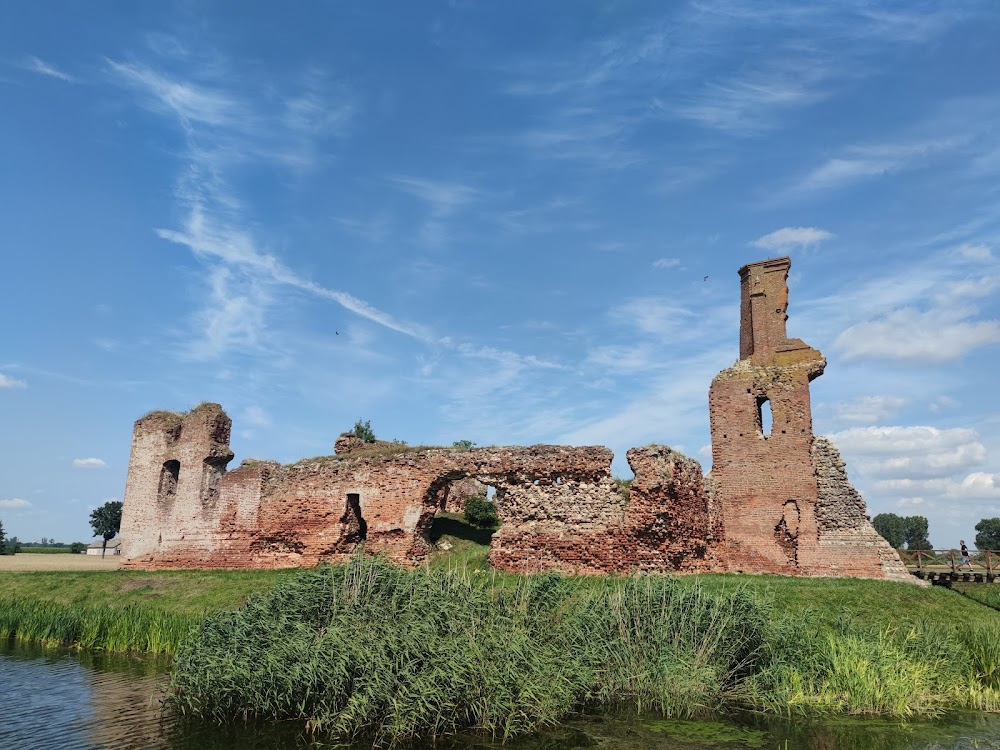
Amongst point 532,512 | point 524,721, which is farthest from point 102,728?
point 532,512

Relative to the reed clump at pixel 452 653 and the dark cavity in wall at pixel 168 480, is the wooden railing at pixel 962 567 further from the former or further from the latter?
the dark cavity in wall at pixel 168 480

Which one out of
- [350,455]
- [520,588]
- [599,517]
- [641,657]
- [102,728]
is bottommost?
[102,728]

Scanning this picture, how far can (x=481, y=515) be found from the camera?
2194 centimetres

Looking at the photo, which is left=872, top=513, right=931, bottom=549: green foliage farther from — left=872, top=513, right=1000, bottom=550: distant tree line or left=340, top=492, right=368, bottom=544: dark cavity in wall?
left=340, top=492, right=368, bottom=544: dark cavity in wall

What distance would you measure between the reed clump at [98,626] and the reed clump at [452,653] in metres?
3.79

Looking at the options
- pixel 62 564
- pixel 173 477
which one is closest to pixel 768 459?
pixel 173 477

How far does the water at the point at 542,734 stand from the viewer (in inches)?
254

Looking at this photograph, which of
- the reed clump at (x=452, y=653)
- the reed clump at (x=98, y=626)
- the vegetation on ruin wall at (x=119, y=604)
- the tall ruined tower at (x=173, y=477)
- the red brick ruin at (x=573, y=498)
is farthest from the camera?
the tall ruined tower at (x=173, y=477)

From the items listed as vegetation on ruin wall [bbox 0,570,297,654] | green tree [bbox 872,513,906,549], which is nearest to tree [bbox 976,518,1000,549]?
green tree [bbox 872,513,906,549]

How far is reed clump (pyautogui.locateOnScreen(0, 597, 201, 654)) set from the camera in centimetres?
1119

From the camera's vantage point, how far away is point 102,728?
273 inches

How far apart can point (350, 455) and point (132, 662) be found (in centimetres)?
819

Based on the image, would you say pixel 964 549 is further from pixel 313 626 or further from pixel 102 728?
pixel 102 728

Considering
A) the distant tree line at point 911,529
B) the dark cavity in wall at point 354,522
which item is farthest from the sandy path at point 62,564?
the distant tree line at point 911,529
